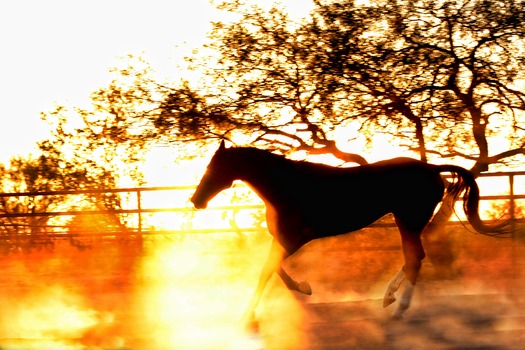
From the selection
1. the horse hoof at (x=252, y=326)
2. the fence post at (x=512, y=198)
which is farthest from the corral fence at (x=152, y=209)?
the horse hoof at (x=252, y=326)

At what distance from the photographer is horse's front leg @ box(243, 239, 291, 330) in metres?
7.13

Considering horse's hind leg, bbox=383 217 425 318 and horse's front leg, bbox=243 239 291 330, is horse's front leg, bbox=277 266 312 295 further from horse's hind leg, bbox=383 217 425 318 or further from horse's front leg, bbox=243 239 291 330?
horse's hind leg, bbox=383 217 425 318

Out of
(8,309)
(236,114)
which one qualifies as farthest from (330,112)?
(8,309)

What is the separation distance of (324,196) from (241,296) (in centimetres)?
205

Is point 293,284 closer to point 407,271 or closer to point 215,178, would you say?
point 407,271

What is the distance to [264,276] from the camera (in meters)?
7.36

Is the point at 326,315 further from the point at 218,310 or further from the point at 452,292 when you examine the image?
the point at 452,292

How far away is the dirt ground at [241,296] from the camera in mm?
6395

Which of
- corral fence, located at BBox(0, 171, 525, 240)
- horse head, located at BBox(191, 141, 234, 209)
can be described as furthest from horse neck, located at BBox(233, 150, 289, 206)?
corral fence, located at BBox(0, 171, 525, 240)

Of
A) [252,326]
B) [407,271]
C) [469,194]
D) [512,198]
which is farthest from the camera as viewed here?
[512,198]

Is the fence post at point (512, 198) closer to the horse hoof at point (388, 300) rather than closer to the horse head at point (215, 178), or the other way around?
the horse hoof at point (388, 300)

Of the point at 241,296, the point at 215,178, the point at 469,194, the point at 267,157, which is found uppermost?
the point at 267,157

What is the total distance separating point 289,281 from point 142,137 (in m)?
5.55

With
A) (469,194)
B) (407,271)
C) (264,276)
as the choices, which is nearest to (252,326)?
(264,276)
